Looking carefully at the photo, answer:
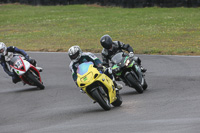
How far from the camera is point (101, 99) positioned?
28.2ft

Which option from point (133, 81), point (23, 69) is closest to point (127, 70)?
point (133, 81)

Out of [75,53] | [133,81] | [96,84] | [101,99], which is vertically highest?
[75,53]

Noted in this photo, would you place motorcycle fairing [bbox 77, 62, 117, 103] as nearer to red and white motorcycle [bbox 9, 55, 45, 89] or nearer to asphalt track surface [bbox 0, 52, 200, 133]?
asphalt track surface [bbox 0, 52, 200, 133]

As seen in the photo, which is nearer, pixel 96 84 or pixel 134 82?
pixel 96 84

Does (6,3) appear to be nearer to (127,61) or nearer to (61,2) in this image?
(61,2)

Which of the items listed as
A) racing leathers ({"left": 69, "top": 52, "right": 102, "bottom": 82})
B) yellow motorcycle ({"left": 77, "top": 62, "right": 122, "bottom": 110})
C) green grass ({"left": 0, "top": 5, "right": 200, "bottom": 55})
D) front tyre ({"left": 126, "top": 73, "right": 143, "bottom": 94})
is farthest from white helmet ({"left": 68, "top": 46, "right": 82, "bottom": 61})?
Result: green grass ({"left": 0, "top": 5, "right": 200, "bottom": 55})

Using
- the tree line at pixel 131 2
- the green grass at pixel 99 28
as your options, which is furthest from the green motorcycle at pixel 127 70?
the tree line at pixel 131 2

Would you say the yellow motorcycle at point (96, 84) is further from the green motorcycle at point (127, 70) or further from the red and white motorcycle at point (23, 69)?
the red and white motorcycle at point (23, 69)

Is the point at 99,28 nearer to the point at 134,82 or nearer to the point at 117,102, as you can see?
the point at 134,82

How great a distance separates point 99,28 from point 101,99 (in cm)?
2136

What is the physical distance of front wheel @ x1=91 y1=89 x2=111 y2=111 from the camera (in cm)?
850

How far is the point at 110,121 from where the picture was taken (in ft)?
25.6

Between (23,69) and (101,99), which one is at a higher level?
(101,99)

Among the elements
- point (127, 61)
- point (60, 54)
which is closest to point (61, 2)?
point (60, 54)
